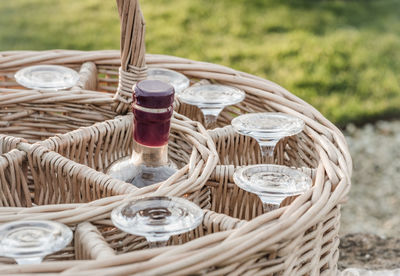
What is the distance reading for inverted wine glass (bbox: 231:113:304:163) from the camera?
131 centimetres

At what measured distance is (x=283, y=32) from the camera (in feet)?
14.4

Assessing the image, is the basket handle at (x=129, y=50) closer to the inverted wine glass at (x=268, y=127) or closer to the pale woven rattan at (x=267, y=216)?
the pale woven rattan at (x=267, y=216)

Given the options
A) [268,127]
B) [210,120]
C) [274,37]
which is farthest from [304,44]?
[268,127]

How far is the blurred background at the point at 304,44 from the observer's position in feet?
11.4

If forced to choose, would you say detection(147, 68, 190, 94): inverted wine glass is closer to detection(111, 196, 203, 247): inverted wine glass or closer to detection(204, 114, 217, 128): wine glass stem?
detection(204, 114, 217, 128): wine glass stem

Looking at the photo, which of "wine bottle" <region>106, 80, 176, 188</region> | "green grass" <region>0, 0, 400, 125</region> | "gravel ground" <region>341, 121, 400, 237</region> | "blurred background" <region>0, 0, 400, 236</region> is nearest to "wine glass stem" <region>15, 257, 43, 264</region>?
"wine bottle" <region>106, 80, 176, 188</region>

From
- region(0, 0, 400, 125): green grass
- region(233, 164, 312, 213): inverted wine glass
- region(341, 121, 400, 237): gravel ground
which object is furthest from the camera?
region(0, 0, 400, 125): green grass

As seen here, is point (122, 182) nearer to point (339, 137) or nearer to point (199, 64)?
point (339, 137)

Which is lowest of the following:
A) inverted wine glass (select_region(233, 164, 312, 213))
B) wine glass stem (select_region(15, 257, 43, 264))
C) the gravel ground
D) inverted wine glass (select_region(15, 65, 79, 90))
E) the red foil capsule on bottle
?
the gravel ground

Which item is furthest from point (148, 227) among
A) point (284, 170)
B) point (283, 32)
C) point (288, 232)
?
point (283, 32)

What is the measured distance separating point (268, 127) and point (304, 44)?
2.95 metres

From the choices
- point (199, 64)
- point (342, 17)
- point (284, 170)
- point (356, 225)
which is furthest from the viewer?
point (342, 17)

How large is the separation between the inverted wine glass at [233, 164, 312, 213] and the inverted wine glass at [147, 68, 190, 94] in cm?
42

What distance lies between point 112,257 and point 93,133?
53 cm
